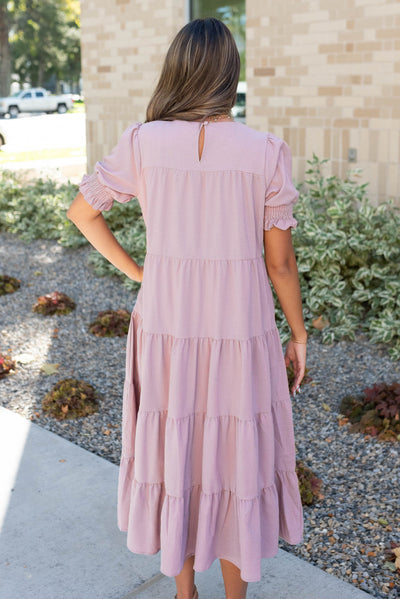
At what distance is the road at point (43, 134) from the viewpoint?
2408 centimetres

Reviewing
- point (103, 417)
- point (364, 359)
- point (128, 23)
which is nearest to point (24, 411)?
point (103, 417)

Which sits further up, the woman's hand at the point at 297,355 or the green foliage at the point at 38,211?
the woman's hand at the point at 297,355

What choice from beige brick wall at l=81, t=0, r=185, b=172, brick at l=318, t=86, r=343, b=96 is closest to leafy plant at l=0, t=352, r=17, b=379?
brick at l=318, t=86, r=343, b=96

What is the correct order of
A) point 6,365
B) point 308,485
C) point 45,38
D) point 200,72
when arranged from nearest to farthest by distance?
point 200,72 → point 308,485 → point 6,365 → point 45,38

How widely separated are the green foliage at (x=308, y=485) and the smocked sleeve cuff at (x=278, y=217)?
5.45 ft

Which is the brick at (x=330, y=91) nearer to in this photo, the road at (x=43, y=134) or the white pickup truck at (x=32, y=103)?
the road at (x=43, y=134)

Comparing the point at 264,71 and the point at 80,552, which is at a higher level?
the point at 264,71

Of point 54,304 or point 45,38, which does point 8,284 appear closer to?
point 54,304

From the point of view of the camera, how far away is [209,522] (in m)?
2.25

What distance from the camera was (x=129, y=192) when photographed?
2.19m

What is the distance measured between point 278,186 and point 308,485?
70.9 inches

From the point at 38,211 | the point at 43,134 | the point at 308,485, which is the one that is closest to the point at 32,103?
the point at 43,134

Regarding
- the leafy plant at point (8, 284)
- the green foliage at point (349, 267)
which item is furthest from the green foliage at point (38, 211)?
the green foliage at point (349, 267)

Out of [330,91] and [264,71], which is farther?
[264,71]
